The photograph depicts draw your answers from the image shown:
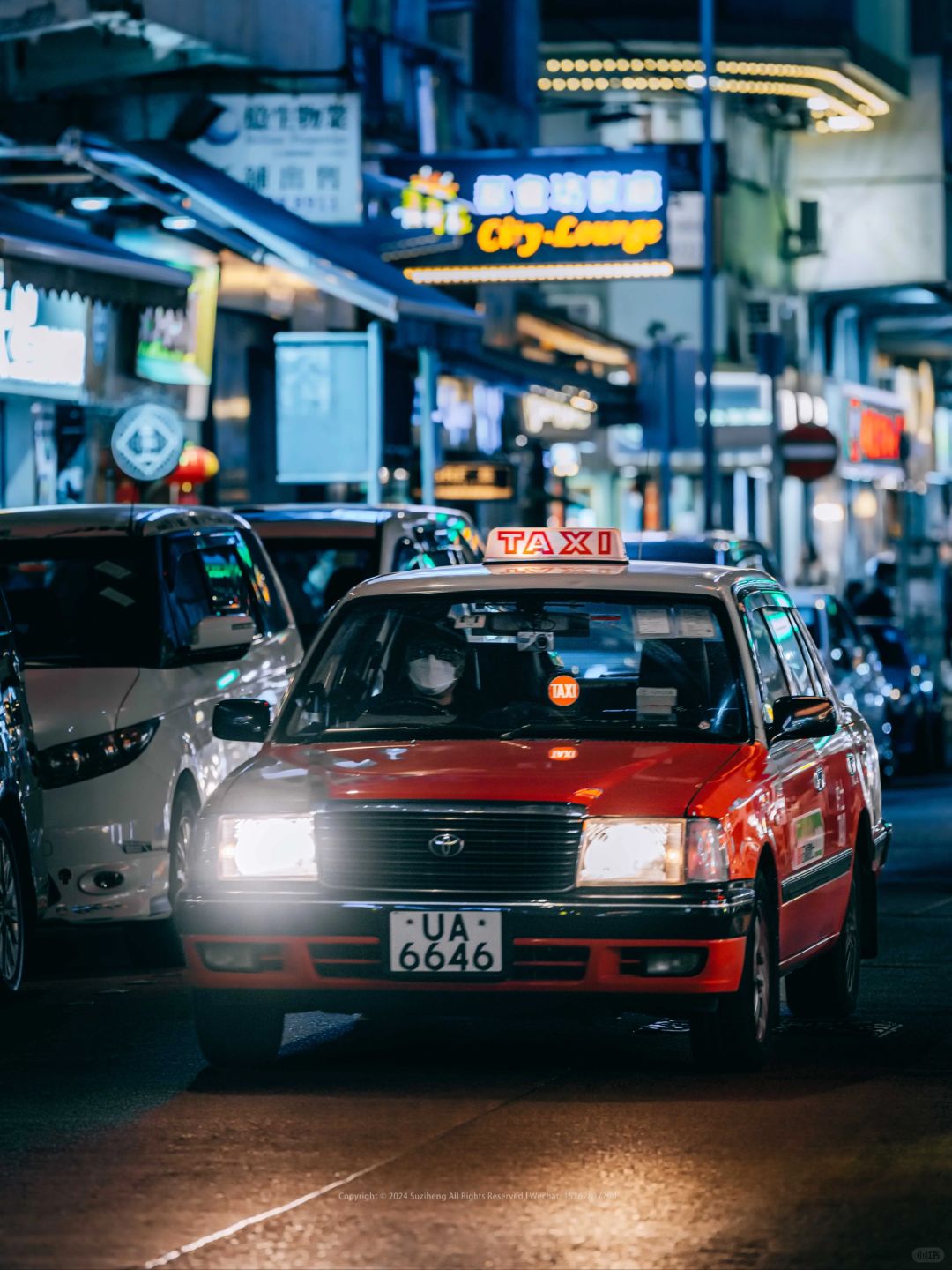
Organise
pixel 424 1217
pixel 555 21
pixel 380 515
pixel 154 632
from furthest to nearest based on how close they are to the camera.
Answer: pixel 555 21
pixel 380 515
pixel 154 632
pixel 424 1217

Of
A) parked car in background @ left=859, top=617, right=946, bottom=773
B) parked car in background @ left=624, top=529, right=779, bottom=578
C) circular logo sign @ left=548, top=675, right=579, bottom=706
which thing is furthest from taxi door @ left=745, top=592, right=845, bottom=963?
parked car in background @ left=859, top=617, right=946, bottom=773

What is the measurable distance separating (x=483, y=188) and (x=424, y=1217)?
24.9 metres

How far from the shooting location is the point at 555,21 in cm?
4847

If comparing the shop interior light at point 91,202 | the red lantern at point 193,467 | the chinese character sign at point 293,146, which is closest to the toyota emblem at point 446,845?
the shop interior light at point 91,202

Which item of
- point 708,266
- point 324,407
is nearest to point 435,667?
point 324,407

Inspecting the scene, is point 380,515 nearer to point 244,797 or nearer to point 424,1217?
point 244,797

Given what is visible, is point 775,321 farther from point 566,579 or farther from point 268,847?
point 268,847

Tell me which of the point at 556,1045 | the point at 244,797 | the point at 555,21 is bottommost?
the point at 556,1045

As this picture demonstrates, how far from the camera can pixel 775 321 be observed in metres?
52.5

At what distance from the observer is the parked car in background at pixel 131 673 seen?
12102 millimetres

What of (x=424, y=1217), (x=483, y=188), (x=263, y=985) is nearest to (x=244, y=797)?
(x=263, y=985)

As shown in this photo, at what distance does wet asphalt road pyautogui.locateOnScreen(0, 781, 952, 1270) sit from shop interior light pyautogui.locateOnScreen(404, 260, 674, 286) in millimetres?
20879

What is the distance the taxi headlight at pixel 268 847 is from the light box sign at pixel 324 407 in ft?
59.1

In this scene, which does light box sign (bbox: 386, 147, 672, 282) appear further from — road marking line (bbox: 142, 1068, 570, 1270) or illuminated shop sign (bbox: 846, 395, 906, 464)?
illuminated shop sign (bbox: 846, 395, 906, 464)
